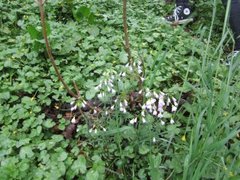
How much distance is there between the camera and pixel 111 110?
173cm

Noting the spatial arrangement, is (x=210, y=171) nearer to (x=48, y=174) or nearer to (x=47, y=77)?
(x=48, y=174)

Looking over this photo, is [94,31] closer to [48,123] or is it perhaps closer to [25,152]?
[48,123]

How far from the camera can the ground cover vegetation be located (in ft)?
5.15

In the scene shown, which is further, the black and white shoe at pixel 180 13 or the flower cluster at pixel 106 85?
the black and white shoe at pixel 180 13

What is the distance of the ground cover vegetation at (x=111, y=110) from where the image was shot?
61.8 inches

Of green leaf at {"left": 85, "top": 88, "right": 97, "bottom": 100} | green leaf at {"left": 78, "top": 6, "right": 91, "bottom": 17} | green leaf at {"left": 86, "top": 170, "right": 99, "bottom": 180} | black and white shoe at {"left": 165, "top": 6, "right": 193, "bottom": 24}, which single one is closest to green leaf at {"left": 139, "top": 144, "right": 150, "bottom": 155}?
green leaf at {"left": 86, "top": 170, "right": 99, "bottom": 180}

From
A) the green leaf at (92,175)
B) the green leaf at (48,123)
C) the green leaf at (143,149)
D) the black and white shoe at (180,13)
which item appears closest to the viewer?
the green leaf at (92,175)

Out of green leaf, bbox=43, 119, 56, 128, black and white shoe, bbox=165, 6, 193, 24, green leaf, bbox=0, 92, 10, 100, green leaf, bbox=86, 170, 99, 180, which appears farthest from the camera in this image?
black and white shoe, bbox=165, 6, 193, 24

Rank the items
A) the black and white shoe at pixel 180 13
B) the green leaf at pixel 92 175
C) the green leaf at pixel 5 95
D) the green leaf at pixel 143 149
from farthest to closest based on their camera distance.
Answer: the black and white shoe at pixel 180 13 → the green leaf at pixel 5 95 → the green leaf at pixel 143 149 → the green leaf at pixel 92 175

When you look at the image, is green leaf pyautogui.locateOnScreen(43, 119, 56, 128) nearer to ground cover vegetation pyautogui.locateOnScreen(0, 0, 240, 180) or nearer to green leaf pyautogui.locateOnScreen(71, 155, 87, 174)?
ground cover vegetation pyautogui.locateOnScreen(0, 0, 240, 180)

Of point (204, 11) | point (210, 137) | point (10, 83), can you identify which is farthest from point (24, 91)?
point (204, 11)

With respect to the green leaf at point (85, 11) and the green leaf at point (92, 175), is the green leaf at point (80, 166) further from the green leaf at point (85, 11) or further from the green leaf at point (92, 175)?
the green leaf at point (85, 11)

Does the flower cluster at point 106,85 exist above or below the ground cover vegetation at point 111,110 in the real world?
above

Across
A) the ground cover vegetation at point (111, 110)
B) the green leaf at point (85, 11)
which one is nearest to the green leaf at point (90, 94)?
the ground cover vegetation at point (111, 110)
